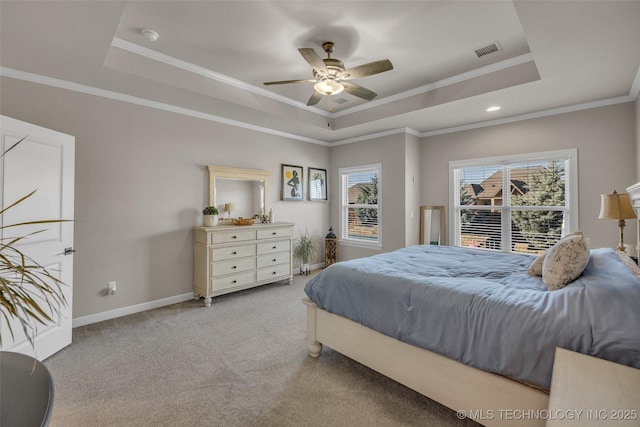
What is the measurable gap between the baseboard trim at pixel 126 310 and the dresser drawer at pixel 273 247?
3.68 feet

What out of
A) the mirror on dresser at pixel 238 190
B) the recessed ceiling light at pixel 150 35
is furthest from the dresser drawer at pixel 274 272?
the recessed ceiling light at pixel 150 35

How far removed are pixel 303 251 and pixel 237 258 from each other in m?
1.51

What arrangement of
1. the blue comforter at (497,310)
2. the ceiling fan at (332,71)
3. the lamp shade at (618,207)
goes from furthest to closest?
the lamp shade at (618,207), the ceiling fan at (332,71), the blue comforter at (497,310)

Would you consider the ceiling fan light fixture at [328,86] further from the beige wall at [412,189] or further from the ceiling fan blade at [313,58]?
the beige wall at [412,189]

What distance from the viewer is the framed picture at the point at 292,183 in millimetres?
5215

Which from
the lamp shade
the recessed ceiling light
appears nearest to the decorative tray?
the recessed ceiling light

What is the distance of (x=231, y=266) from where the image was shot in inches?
159

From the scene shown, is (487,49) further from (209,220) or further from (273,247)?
(209,220)

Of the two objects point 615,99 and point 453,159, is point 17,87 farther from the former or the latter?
point 615,99

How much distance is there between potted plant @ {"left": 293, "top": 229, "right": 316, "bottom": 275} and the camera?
5371 mm

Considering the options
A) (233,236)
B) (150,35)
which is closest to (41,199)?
(150,35)

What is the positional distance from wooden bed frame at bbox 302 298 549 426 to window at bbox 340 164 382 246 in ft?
10.1

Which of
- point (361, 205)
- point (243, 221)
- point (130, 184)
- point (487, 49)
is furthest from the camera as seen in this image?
point (361, 205)

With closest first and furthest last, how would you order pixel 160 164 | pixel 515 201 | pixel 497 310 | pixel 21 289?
pixel 21 289
pixel 497 310
pixel 160 164
pixel 515 201
